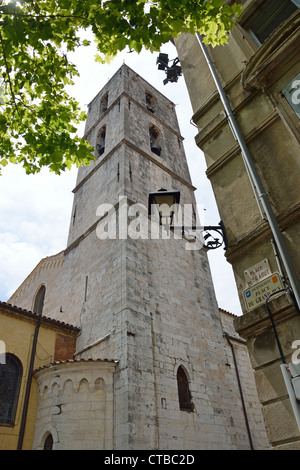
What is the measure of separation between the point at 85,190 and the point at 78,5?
12.3m

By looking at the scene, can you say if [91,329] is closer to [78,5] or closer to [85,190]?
[85,190]

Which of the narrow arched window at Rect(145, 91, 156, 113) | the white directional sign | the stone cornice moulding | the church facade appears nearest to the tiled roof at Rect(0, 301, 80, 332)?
the church facade

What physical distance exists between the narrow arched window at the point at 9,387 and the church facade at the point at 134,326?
645 millimetres

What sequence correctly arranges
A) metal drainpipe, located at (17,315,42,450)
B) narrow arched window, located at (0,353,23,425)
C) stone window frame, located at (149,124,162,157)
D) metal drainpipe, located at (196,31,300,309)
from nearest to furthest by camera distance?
metal drainpipe, located at (196,31,300,309) < metal drainpipe, located at (17,315,42,450) < narrow arched window, located at (0,353,23,425) < stone window frame, located at (149,124,162,157)

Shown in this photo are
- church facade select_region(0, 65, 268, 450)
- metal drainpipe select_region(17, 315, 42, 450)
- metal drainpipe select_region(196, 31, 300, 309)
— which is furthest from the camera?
metal drainpipe select_region(17, 315, 42, 450)

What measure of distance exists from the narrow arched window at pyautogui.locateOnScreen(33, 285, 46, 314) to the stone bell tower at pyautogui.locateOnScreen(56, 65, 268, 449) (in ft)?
8.66

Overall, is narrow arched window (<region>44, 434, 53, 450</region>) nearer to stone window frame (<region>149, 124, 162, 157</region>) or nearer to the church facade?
the church facade

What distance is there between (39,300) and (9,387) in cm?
718

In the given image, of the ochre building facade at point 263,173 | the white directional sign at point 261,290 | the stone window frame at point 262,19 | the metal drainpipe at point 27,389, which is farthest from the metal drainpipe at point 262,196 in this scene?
the metal drainpipe at point 27,389

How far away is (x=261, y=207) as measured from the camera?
13.5ft

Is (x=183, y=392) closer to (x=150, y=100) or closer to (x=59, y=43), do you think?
(x=59, y=43)

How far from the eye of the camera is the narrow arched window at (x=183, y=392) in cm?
982

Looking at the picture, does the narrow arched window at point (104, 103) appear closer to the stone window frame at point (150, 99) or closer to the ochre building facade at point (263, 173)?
the stone window frame at point (150, 99)

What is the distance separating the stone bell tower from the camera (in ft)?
29.1
